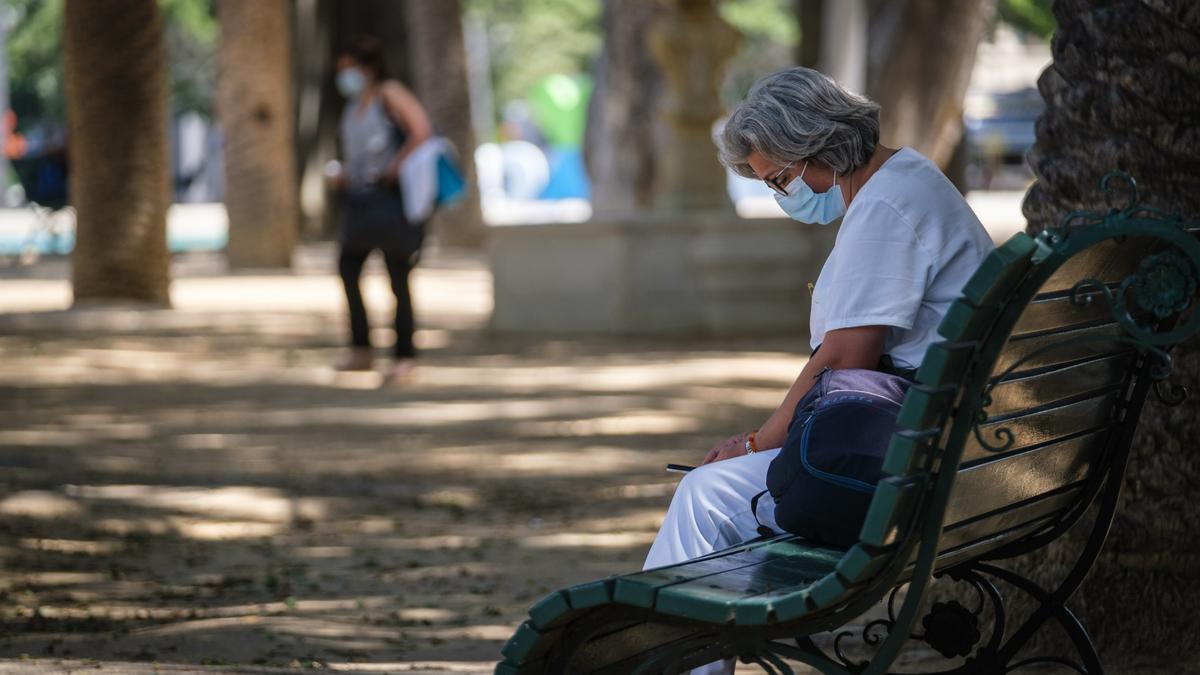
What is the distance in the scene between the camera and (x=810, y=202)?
356 centimetres

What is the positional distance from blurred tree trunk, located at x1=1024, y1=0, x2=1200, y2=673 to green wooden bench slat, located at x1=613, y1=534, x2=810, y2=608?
1.27 metres

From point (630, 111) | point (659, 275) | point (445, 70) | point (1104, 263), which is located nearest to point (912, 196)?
point (1104, 263)

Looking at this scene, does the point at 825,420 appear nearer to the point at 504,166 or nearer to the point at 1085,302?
the point at 1085,302

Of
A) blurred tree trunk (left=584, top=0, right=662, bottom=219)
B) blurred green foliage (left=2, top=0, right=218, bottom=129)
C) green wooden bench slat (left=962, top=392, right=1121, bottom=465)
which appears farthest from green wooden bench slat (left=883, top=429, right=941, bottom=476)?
blurred green foliage (left=2, top=0, right=218, bottom=129)

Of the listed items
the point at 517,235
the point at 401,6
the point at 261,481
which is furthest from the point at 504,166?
the point at 261,481

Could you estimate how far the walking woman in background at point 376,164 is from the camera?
10.2m

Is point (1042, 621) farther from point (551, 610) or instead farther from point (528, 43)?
point (528, 43)

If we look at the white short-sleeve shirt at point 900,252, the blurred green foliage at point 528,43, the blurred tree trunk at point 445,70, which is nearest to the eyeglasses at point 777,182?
the white short-sleeve shirt at point 900,252

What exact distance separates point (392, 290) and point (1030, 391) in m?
7.84

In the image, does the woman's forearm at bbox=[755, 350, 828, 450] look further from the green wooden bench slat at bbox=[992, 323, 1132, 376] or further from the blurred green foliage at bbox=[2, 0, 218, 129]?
the blurred green foliage at bbox=[2, 0, 218, 129]

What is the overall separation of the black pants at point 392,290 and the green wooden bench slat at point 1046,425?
285 inches

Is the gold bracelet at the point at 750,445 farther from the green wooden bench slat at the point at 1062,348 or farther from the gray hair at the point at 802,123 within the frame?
the green wooden bench slat at the point at 1062,348

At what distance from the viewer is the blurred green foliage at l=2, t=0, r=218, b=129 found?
35969mm

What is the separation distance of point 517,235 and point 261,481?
6.43 m
